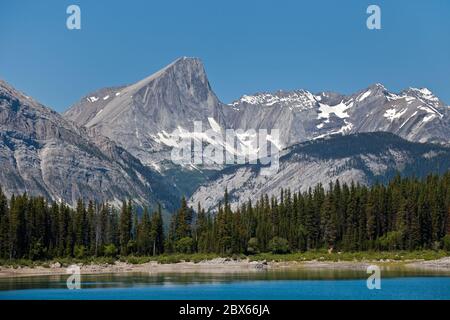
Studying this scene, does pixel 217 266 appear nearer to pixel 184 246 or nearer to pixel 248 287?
pixel 184 246

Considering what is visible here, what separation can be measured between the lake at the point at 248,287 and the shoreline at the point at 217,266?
16.6 m

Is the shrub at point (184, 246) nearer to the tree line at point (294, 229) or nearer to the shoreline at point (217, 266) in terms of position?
the tree line at point (294, 229)

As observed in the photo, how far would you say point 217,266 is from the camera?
16688 centimetres

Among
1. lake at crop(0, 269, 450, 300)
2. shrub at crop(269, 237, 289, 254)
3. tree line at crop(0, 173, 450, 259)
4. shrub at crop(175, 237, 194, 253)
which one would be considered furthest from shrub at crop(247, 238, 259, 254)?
lake at crop(0, 269, 450, 300)

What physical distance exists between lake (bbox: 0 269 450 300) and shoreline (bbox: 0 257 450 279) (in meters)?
16.6

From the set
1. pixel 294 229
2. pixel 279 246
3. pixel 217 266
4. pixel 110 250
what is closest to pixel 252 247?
pixel 279 246

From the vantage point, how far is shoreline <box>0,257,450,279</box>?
14412 centimetres

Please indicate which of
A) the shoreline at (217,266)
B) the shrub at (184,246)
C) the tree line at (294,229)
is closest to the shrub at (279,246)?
the tree line at (294,229)

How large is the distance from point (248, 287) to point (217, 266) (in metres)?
64.0

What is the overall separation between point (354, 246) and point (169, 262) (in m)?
40.3

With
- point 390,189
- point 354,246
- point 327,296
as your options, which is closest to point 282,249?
point 354,246
